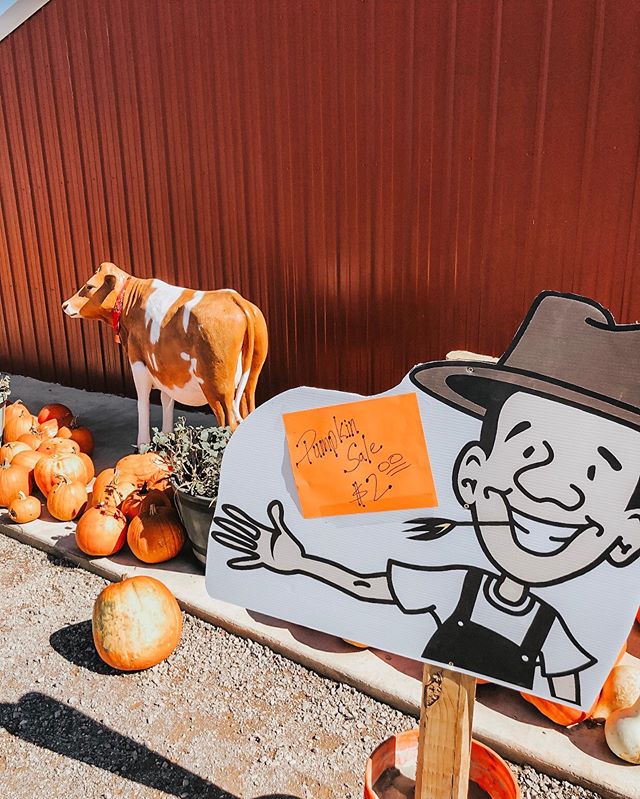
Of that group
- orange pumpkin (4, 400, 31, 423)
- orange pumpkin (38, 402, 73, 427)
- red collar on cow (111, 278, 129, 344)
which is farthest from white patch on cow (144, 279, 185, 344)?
orange pumpkin (4, 400, 31, 423)

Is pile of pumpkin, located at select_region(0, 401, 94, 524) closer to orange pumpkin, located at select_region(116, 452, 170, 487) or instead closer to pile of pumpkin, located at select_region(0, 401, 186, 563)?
pile of pumpkin, located at select_region(0, 401, 186, 563)

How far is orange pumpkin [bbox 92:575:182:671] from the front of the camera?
310 centimetres

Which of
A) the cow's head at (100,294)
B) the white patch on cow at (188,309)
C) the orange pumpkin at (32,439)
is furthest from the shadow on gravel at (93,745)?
the cow's head at (100,294)

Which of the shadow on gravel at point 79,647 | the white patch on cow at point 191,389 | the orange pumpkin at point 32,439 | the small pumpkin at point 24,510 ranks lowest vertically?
the shadow on gravel at point 79,647

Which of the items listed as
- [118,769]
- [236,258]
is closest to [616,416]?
[118,769]

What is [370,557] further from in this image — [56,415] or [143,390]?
[56,415]

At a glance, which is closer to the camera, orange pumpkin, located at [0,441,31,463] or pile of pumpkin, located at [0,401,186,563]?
pile of pumpkin, located at [0,401,186,563]

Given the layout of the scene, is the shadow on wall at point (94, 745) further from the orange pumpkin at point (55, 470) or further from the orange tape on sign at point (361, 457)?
the orange pumpkin at point (55, 470)

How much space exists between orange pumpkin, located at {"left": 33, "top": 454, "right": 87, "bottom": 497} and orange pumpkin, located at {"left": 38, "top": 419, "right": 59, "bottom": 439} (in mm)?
804

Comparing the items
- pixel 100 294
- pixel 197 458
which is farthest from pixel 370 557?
pixel 100 294

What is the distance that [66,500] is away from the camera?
14.6 feet

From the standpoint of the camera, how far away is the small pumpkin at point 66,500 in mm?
4461

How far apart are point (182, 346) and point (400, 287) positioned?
1910mm

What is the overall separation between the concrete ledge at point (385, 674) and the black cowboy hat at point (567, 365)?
1840 mm
